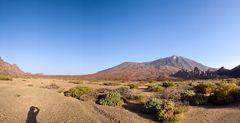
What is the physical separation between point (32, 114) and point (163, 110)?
255 inches

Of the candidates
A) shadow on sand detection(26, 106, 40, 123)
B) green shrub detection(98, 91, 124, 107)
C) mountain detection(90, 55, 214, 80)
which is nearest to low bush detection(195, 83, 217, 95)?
green shrub detection(98, 91, 124, 107)

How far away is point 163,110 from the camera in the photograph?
11828mm

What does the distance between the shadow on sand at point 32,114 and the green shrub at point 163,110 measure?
5488 millimetres

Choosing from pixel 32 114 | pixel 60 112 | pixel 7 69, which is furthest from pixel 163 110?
pixel 7 69

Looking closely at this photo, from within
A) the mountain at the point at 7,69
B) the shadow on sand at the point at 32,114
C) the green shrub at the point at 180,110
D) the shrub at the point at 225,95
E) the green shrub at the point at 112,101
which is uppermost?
the mountain at the point at 7,69

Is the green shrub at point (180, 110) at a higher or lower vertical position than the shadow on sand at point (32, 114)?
higher

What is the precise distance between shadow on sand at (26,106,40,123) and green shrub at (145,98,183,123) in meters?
5.49

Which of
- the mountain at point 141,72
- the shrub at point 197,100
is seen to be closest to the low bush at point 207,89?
the shrub at point 197,100

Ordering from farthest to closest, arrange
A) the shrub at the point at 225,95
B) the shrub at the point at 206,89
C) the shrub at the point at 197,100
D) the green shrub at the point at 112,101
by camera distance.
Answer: the shrub at the point at 206,89
the green shrub at the point at 112,101
the shrub at the point at 197,100
the shrub at the point at 225,95

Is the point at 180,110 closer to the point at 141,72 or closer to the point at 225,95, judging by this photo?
the point at 225,95

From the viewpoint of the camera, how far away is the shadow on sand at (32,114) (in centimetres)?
1177

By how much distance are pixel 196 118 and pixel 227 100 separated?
3245 millimetres

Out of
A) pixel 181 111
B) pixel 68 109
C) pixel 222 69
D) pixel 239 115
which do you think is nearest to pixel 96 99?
pixel 68 109

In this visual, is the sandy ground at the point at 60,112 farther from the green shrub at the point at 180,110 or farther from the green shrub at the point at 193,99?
the green shrub at the point at 193,99
